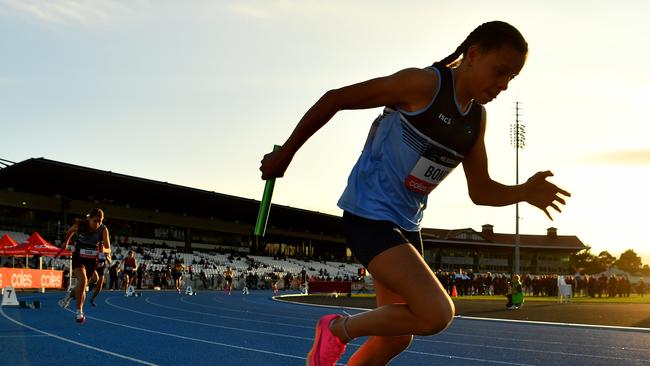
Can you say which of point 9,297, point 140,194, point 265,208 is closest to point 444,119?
point 265,208

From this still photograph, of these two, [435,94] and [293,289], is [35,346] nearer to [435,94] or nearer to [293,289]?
[435,94]

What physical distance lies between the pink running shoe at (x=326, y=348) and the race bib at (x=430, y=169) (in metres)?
0.83

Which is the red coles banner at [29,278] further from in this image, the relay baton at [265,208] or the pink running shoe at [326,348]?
the relay baton at [265,208]

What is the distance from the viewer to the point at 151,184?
5762cm

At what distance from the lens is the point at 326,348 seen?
3.66 meters

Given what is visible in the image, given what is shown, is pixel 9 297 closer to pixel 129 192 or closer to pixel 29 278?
pixel 29 278

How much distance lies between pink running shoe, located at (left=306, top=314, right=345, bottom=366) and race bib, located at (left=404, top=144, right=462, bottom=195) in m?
0.83

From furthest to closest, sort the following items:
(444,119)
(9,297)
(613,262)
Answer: (613,262), (9,297), (444,119)

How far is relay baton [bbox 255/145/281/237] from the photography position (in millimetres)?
3385

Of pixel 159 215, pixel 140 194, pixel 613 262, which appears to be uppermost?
pixel 140 194

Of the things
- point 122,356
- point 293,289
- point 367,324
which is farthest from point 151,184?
point 367,324

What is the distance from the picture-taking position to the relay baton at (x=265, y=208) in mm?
3385

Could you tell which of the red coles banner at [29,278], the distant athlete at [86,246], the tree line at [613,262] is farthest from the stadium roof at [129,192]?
the tree line at [613,262]

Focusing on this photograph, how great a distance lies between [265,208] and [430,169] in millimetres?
816
